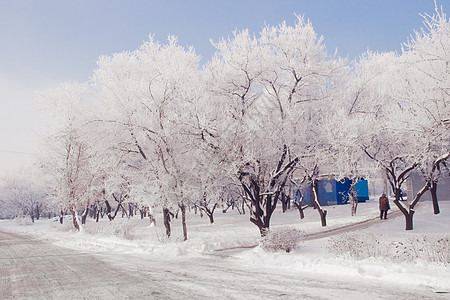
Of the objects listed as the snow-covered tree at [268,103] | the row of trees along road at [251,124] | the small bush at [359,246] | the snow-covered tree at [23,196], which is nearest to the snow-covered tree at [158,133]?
the row of trees along road at [251,124]

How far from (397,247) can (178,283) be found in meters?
5.82

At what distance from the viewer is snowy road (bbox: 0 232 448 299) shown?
21.0 ft

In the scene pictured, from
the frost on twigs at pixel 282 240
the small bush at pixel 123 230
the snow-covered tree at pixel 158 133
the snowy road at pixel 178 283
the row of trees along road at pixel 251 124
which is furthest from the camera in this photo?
the small bush at pixel 123 230

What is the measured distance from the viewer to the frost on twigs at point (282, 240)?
11.0m

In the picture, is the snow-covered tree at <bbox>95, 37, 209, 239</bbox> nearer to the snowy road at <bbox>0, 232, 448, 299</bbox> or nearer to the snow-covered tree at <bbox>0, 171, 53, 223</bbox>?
the snowy road at <bbox>0, 232, 448, 299</bbox>

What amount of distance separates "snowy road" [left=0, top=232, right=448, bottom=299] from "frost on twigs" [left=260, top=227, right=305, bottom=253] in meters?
1.18

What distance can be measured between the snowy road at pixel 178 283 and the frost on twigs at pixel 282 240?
1.18 meters

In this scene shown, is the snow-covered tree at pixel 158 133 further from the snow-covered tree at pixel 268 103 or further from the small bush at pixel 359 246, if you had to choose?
the small bush at pixel 359 246

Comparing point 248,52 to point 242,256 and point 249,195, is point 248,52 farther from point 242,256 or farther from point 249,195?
point 242,256

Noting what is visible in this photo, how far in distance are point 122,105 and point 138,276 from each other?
11.1m

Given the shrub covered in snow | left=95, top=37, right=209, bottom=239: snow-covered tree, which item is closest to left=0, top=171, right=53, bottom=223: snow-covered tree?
the shrub covered in snow

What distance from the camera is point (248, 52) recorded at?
1555 centimetres

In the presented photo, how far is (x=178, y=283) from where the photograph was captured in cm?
746

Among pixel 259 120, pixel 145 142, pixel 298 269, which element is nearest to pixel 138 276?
pixel 298 269
